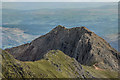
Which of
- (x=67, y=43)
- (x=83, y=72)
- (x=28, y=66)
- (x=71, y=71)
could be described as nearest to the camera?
(x=28, y=66)

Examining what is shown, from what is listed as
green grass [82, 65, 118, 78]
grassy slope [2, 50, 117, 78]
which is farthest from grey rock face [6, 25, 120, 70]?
grassy slope [2, 50, 117, 78]

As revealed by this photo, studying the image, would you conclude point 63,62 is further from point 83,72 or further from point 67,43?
point 67,43

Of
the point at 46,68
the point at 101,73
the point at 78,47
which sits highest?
the point at 78,47

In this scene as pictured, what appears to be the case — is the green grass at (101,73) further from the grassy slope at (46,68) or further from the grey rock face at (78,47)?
the grey rock face at (78,47)

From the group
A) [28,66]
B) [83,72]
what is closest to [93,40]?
[83,72]

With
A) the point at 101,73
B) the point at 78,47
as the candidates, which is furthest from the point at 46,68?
the point at 78,47

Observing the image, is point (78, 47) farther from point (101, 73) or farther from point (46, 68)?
point (46, 68)
